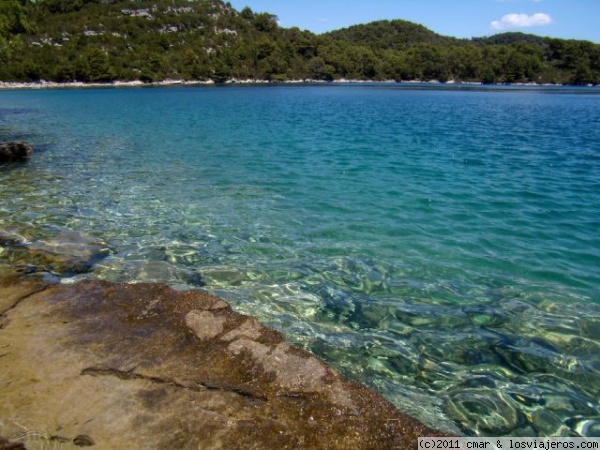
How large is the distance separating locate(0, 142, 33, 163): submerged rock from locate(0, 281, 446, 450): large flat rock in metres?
18.6

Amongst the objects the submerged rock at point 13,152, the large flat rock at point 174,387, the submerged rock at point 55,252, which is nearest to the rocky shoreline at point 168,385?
the large flat rock at point 174,387

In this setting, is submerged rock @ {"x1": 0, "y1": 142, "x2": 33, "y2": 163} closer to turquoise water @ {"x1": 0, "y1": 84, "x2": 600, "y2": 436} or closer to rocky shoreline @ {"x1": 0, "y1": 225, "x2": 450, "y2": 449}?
turquoise water @ {"x1": 0, "y1": 84, "x2": 600, "y2": 436}

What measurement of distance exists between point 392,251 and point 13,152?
2109 cm

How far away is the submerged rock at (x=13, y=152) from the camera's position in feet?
67.2

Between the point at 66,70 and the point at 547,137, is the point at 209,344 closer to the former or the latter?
the point at 547,137

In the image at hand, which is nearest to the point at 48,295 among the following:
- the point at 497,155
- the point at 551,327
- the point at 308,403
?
the point at 308,403

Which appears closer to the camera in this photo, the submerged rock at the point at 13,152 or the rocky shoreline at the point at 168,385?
the rocky shoreline at the point at 168,385

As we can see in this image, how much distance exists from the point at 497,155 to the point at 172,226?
2095cm

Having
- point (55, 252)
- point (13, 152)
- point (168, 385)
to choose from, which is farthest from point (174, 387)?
point (13, 152)

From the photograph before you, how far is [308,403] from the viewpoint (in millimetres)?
4320

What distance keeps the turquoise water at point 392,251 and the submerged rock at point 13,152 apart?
0.77 meters

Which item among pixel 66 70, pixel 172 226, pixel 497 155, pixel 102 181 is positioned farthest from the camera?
pixel 66 70

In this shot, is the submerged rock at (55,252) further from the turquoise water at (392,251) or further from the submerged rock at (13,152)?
the submerged rock at (13,152)

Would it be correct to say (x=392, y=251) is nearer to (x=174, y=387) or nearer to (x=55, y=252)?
(x=174, y=387)
